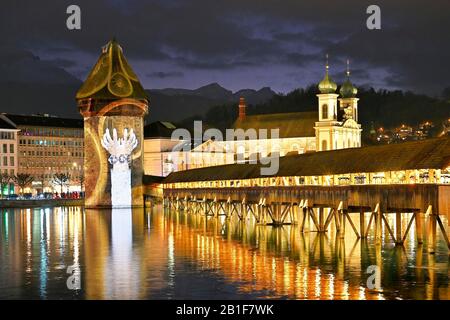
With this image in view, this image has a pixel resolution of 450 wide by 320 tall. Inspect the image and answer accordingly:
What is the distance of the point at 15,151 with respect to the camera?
Result: 185125 mm

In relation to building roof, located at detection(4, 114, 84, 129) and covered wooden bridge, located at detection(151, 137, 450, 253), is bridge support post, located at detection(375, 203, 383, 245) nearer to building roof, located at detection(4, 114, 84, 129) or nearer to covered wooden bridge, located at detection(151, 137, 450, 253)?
covered wooden bridge, located at detection(151, 137, 450, 253)

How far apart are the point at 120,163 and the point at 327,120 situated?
6416cm

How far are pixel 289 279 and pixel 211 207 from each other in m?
59.3

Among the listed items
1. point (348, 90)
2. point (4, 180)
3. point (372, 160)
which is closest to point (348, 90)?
point (348, 90)

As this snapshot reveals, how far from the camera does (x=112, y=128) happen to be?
381 feet

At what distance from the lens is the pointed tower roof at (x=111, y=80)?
11506 centimetres

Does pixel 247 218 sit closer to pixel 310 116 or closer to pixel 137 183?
pixel 137 183

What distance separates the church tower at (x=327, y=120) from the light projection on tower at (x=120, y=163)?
200ft

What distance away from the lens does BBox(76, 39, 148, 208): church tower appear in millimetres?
115375

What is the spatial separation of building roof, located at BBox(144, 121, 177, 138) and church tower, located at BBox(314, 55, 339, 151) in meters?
30.0

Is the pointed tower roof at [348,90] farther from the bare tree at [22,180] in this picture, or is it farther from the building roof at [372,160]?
the building roof at [372,160]

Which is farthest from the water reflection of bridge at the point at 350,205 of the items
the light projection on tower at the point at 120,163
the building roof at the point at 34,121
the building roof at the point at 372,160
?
the building roof at the point at 34,121
